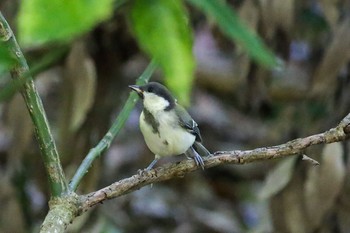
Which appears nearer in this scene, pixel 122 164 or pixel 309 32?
pixel 309 32

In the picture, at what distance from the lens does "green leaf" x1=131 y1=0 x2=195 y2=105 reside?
8.5 inches

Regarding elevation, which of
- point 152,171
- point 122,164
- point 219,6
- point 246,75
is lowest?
point 122,164

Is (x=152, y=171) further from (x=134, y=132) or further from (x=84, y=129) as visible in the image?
(x=134, y=132)

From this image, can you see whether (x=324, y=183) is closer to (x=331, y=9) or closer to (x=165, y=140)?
(x=331, y=9)

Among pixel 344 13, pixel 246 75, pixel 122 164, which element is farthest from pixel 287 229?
pixel 122 164

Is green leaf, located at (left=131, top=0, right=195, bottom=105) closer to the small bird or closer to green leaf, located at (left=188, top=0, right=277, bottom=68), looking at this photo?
green leaf, located at (left=188, top=0, right=277, bottom=68)

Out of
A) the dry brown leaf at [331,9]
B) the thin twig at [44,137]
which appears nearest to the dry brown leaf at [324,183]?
the dry brown leaf at [331,9]

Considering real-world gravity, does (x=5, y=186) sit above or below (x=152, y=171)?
below

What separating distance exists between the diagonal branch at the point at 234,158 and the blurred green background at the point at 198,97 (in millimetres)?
126

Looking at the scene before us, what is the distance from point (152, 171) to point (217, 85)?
152 cm

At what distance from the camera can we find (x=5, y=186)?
1.81 metres

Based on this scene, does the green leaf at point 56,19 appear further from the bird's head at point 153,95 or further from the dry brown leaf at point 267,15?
the dry brown leaf at point 267,15

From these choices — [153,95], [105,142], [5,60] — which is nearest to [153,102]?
[153,95]

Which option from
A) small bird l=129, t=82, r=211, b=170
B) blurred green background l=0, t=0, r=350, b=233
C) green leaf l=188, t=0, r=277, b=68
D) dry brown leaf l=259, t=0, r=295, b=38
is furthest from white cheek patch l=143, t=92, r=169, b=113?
green leaf l=188, t=0, r=277, b=68
